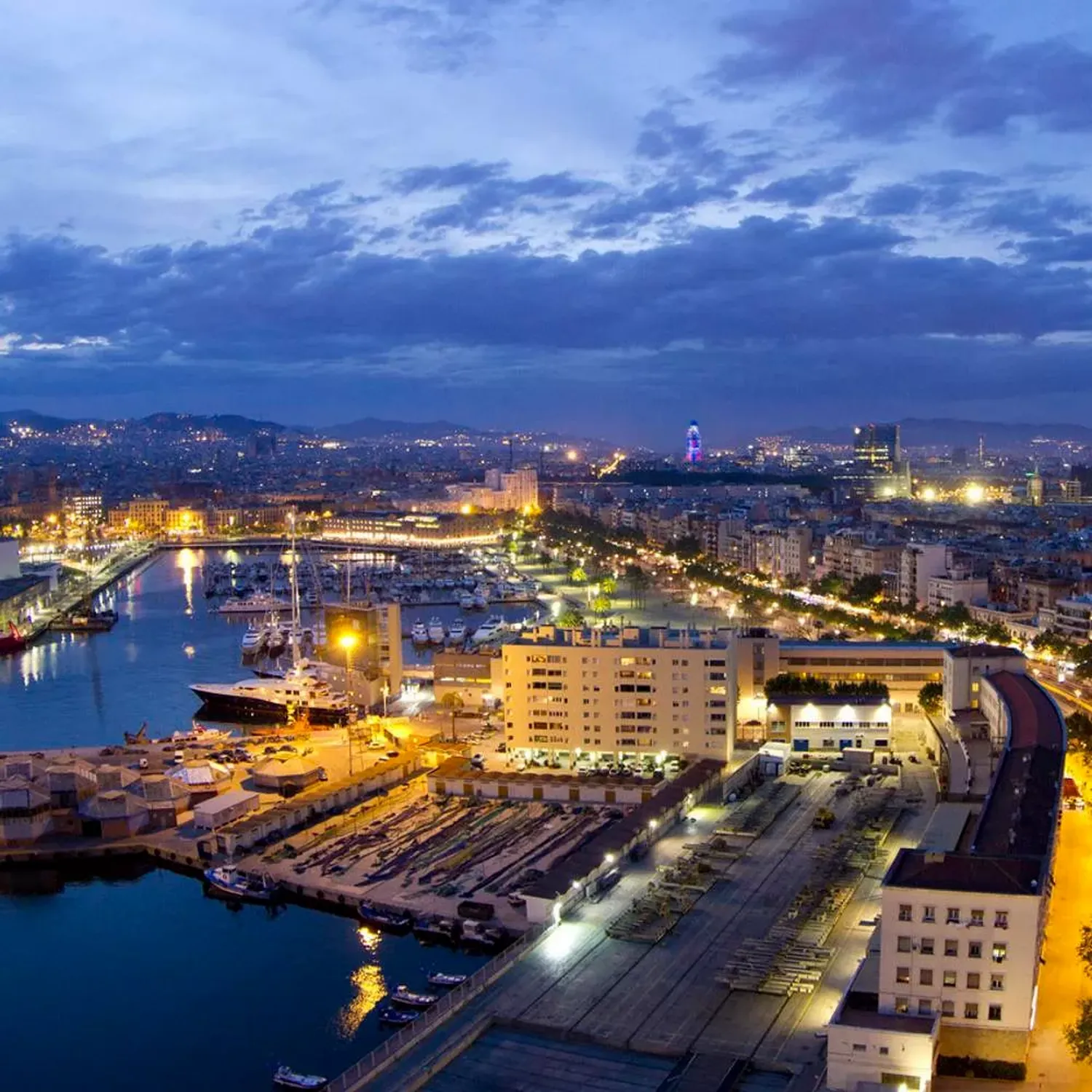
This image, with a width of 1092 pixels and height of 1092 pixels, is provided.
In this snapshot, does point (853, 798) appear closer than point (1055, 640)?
Yes

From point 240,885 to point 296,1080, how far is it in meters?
2.15

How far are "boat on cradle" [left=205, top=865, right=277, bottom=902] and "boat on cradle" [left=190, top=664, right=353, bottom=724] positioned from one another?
393 centimetres

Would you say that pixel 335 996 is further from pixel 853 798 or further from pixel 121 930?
pixel 853 798

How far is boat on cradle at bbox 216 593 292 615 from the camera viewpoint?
19.0 metres

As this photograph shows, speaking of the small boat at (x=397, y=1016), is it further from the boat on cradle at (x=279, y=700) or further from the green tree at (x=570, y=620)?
the green tree at (x=570, y=620)

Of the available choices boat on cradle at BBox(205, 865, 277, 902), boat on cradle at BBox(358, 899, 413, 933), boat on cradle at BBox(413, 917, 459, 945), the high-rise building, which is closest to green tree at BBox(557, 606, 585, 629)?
boat on cradle at BBox(205, 865, 277, 902)

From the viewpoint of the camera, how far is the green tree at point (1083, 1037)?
174 inches

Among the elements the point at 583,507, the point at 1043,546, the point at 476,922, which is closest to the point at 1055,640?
the point at 1043,546

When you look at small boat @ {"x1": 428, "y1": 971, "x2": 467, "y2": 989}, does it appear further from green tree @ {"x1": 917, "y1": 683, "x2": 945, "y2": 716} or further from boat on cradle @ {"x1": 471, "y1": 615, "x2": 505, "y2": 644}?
boat on cradle @ {"x1": 471, "y1": 615, "x2": 505, "y2": 644}

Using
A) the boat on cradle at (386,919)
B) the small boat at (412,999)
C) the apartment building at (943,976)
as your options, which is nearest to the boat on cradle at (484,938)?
the boat on cradle at (386,919)

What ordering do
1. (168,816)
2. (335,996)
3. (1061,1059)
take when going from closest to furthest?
(1061,1059) → (335,996) → (168,816)

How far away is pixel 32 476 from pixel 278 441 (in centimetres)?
4334

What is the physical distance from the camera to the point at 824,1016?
4926 mm

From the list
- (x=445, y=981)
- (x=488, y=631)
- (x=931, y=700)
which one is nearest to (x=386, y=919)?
(x=445, y=981)
